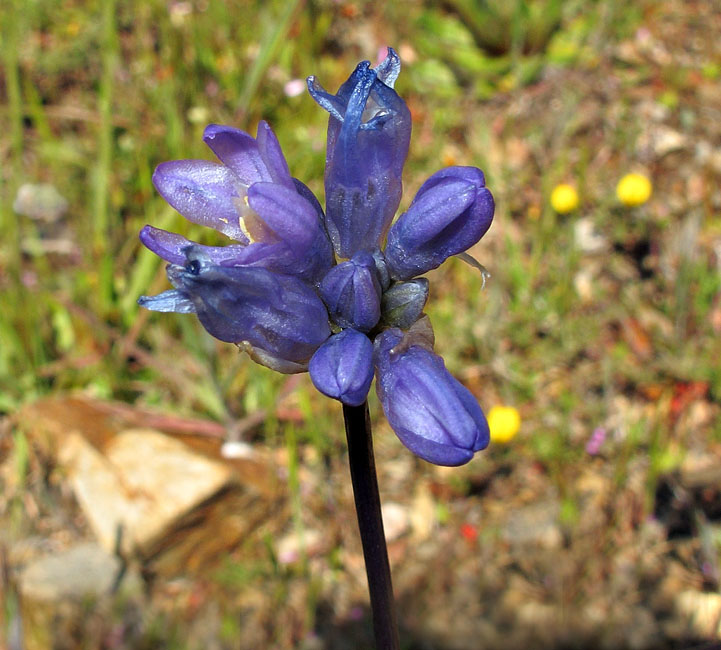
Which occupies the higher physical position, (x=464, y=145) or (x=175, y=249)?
(x=464, y=145)

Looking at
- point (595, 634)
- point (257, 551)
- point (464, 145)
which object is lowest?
point (595, 634)

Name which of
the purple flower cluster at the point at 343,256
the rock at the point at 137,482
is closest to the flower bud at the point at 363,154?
the purple flower cluster at the point at 343,256

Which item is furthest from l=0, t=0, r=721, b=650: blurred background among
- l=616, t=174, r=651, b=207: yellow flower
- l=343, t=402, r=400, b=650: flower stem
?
l=343, t=402, r=400, b=650: flower stem

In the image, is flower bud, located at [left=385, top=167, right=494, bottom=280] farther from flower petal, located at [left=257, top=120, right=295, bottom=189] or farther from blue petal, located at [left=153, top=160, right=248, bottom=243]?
blue petal, located at [left=153, top=160, right=248, bottom=243]

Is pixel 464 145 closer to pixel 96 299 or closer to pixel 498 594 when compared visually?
pixel 96 299

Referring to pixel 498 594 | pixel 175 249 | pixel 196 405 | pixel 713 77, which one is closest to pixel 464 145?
pixel 713 77

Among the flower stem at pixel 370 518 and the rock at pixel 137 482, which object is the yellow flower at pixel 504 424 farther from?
the flower stem at pixel 370 518
